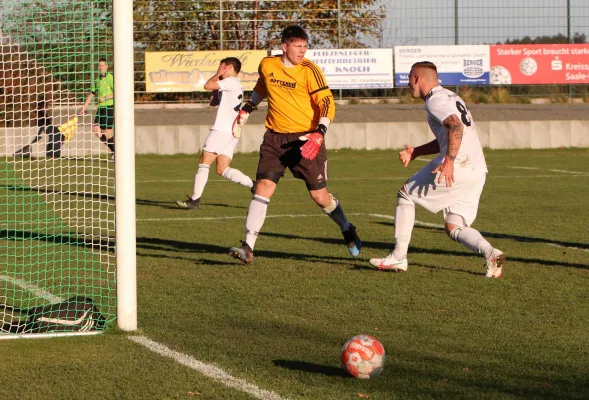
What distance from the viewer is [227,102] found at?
1513cm

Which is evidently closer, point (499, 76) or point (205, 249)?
point (205, 249)

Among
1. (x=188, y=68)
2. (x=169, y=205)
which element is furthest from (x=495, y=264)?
(x=188, y=68)

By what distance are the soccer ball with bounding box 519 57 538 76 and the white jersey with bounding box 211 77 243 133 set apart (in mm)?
20612

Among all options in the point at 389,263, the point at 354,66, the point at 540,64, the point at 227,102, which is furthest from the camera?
the point at 540,64

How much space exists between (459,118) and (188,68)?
24436mm

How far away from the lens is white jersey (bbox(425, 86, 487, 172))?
8711 mm

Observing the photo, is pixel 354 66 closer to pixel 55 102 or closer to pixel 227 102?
pixel 227 102

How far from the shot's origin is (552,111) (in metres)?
34.0

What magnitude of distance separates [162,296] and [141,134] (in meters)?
17.7

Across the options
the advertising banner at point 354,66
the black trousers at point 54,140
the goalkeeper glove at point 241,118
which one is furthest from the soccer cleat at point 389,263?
the advertising banner at point 354,66

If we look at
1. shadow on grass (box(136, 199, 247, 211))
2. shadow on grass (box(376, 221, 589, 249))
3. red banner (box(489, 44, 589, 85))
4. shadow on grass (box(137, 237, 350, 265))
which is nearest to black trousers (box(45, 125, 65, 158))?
shadow on grass (box(136, 199, 247, 211))

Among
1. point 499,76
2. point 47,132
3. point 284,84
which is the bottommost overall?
point 47,132

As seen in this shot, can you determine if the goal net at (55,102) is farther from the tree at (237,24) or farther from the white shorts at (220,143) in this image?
the tree at (237,24)

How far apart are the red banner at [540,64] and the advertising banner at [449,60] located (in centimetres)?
56
